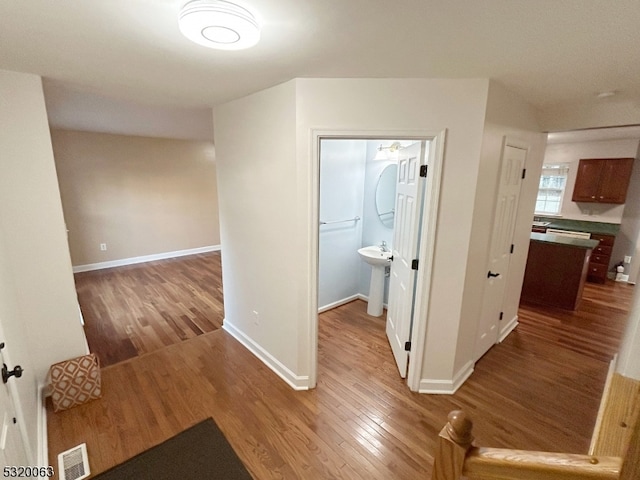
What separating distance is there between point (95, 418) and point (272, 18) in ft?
9.11

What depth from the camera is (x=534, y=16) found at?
1128mm

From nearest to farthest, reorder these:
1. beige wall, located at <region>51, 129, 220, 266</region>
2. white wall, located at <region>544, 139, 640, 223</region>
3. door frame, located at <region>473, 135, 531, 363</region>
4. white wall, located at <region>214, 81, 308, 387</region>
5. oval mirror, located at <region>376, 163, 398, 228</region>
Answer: white wall, located at <region>214, 81, 308, 387</region>, door frame, located at <region>473, 135, 531, 363</region>, oval mirror, located at <region>376, 163, 398, 228</region>, beige wall, located at <region>51, 129, 220, 266</region>, white wall, located at <region>544, 139, 640, 223</region>

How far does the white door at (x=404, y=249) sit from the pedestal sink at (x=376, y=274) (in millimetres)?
476

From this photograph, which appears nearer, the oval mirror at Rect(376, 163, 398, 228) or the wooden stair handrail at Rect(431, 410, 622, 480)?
the wooden stair handrail at Rect(431, 410, 622, 480)

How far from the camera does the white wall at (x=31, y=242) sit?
1.87m

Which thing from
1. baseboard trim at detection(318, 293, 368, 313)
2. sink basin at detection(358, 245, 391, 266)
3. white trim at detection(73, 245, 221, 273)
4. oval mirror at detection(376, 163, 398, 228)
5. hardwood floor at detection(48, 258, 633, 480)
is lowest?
hardwood floor at detection(48, 258, 633, 480)

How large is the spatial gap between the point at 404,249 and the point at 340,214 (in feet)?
4.31

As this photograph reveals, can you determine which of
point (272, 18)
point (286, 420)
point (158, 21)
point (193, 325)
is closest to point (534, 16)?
point (272, 18)

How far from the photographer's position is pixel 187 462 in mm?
1764

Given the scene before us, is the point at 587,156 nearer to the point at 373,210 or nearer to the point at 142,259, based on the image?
the point at 373,210

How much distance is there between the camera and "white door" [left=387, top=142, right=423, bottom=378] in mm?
2279

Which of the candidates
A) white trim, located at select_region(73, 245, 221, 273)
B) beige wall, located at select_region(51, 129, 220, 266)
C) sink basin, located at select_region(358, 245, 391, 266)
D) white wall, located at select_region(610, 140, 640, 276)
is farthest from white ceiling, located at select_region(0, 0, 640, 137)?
white wall, located at select_region(610, 140, 640, 276)

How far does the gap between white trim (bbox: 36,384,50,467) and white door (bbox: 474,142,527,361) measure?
10.6 ft

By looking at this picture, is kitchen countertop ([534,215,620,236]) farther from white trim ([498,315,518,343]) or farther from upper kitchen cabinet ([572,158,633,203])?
white trim ([498,315,518,343])
